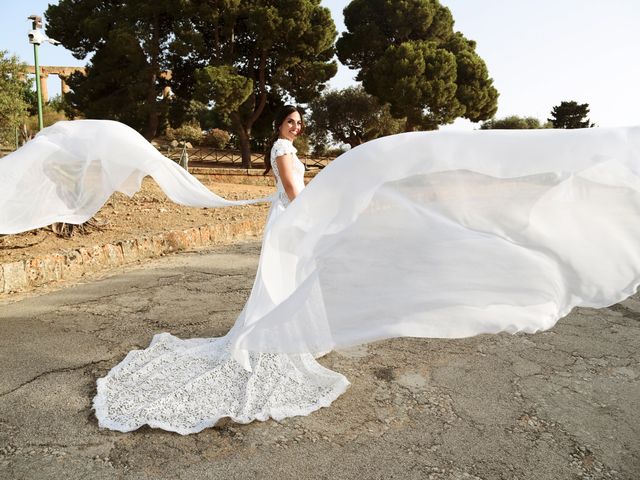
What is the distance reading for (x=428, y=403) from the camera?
284 cm

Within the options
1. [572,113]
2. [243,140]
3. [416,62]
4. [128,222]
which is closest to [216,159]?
[243,140]

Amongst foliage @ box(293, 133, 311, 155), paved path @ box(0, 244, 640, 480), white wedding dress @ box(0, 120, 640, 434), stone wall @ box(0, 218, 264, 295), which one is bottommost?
paved path @ box(0, 244, 640, 480)

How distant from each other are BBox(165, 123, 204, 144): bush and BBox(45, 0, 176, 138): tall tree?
6.80 meters

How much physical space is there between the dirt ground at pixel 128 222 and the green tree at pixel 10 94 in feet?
24.9

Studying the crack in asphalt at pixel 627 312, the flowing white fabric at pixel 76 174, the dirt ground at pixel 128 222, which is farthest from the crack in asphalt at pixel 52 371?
the crack in asphalt at pixel 627 312

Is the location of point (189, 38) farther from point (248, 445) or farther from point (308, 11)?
point (248, 445)

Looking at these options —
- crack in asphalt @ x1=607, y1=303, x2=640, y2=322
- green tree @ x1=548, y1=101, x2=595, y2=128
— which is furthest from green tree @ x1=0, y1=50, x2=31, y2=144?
green tree @ x1=548, y1=101, x2=595, y2=128

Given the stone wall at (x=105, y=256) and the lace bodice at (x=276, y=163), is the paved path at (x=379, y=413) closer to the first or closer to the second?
the stone wall at (x=105, y=256)

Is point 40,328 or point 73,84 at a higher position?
point 73,84

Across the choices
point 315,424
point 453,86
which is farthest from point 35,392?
point 453,86

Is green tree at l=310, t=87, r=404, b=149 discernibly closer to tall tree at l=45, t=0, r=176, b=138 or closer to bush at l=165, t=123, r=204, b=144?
bush at l=165, t=123, r=204, b=144

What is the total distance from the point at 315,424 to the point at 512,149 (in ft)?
5.41

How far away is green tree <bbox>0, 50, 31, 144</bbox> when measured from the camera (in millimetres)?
15359

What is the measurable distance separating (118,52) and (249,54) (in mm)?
5138
